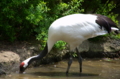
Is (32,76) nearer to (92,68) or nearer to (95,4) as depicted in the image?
(92,68)

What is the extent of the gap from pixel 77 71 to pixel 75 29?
4.22 feet

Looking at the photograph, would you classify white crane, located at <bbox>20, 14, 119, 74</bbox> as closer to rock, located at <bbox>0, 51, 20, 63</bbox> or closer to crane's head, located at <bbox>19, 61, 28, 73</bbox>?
crane's head, located at <bbox>19, 61, 28, 73</bbox>

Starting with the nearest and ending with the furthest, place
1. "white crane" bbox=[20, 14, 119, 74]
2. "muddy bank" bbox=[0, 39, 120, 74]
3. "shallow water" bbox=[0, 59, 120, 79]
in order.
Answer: "shallow water" bbox=[0, 59, 120, 79]
"white crane" bbox=[20, 14, 119, 74]
"muddy bank" bbox=[0, 39, 120, 74]

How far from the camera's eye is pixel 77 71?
7430 millimetres

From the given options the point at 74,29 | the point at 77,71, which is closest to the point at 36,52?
the point at 77,71

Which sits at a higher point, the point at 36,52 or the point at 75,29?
the point at 75,29

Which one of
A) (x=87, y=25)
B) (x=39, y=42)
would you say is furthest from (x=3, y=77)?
(x=87, y=25)

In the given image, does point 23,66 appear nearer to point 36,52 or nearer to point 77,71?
point 36,52

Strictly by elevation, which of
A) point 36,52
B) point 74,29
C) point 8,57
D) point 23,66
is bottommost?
point 23,66

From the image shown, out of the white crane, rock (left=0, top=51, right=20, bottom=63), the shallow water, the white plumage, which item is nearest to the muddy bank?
rock (left=0, top=51, right=20, bottom=63)

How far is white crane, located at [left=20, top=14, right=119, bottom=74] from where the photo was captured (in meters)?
6.87

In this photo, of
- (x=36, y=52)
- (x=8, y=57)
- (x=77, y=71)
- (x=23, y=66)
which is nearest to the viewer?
(x=23, y=66)

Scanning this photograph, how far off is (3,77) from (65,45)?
265cm

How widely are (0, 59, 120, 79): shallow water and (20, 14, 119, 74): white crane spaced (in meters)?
0.30
